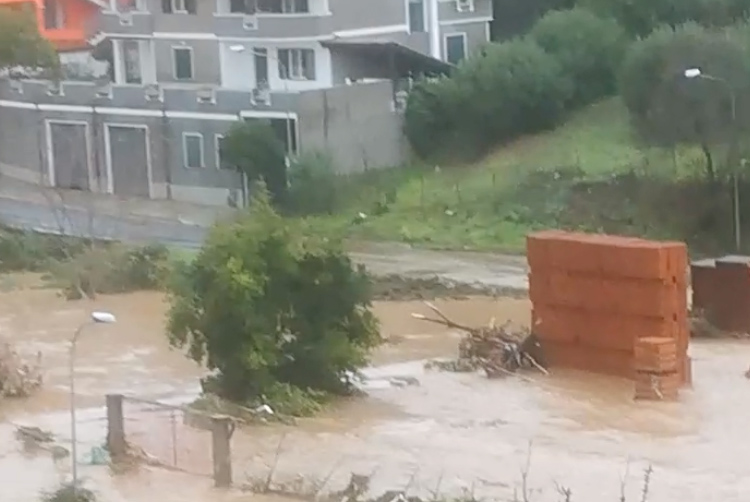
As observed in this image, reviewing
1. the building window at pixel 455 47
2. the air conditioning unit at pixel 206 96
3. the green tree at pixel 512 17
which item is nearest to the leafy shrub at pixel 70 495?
the air conditioning unit at pixel 206 96

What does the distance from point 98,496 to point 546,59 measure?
29.9 metres

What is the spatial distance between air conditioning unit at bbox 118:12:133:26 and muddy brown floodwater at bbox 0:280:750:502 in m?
21.7

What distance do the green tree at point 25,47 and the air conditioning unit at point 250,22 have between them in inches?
217

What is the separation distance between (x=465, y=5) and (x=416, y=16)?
1689 millimetres

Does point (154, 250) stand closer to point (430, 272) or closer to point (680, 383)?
point (430, 272)

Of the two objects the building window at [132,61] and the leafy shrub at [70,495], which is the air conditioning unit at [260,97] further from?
the leafy shrub at [70,495]

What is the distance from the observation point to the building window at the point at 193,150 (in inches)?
1886

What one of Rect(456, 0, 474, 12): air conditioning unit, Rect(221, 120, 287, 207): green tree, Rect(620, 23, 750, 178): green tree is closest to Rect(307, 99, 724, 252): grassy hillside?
Rect(620, 23, 750, 178): green tree

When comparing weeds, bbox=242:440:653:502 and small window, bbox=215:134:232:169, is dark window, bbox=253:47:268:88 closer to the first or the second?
small window, bbox=215:134:232:169

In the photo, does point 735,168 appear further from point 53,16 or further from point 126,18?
point 53,16

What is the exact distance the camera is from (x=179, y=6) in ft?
167

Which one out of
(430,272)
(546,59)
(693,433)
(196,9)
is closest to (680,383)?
(693,433)

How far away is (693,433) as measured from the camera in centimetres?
2344

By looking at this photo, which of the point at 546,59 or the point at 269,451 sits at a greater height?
the point at 546,59
